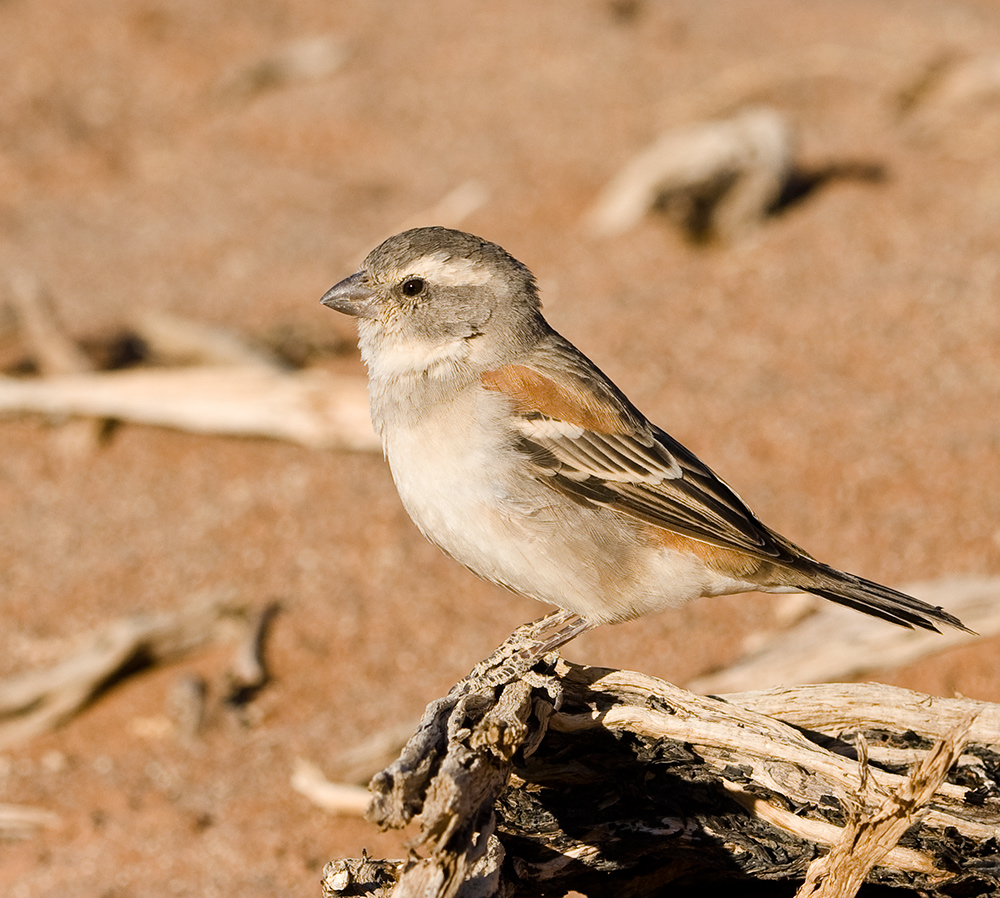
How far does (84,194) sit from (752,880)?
41.3 feet

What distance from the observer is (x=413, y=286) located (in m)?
4.82

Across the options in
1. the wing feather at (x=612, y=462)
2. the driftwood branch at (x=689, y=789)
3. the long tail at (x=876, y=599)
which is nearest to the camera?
the driftwood branch at (x=689, y=789)

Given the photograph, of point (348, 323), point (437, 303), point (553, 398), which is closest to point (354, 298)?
point (437, 303)

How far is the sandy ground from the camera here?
649 centimetres

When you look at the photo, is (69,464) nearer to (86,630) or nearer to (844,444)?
(86,630)

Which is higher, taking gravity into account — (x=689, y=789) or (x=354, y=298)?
(x=354, y=298)

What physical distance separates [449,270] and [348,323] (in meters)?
6.02

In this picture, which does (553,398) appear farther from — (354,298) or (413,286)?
(354,298)

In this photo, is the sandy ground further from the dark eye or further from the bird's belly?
the dark eye

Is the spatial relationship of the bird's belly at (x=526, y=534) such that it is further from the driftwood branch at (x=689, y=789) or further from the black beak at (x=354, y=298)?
the black beak at (x=354, y=298)

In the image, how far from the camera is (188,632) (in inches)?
279

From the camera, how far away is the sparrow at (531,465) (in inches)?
169

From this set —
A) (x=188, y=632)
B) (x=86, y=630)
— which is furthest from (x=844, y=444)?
(x=86, y=630)

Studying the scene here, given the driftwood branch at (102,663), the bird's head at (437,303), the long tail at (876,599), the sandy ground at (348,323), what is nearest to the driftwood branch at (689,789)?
the long tail at (876,599)
